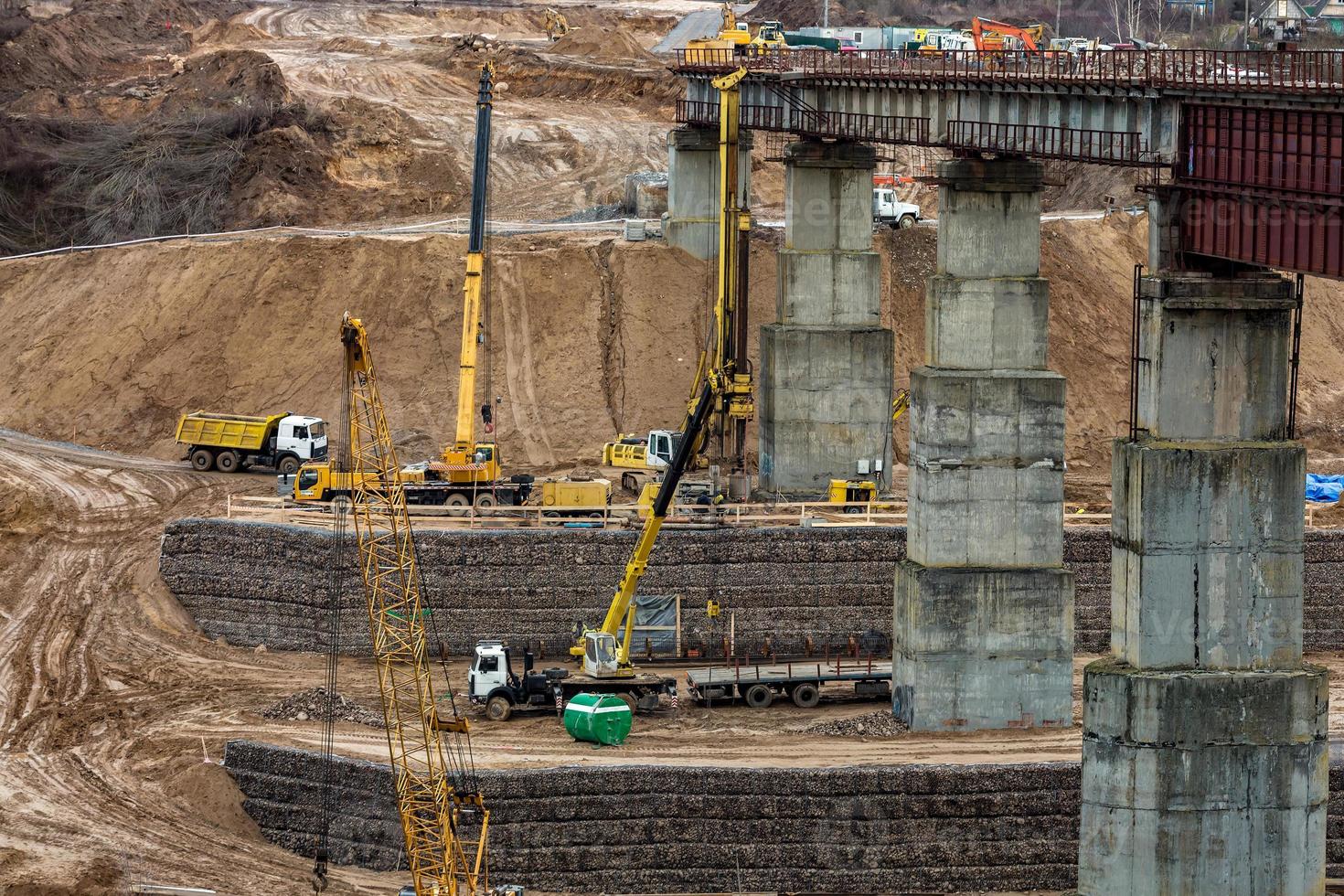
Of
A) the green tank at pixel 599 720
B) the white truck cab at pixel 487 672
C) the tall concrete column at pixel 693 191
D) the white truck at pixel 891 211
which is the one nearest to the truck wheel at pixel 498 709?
the white truck cab at pixel 487 672

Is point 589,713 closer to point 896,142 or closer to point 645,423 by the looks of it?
point 896,142

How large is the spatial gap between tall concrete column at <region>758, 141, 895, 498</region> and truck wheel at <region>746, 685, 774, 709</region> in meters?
13.7

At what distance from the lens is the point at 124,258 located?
8894 cm

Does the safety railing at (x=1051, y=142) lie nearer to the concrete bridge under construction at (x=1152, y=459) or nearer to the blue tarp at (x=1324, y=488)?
the concrete bridge under construction at (x=1152, y=459)

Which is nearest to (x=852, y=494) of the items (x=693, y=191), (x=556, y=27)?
(x=693, y=191)

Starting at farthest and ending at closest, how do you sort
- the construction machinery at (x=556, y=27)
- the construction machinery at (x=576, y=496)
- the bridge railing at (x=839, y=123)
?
the construction machinery at (x=556, y=27)
the construction machinery at (x=576, y=496)
the bridge railing at (x=839, y=123)

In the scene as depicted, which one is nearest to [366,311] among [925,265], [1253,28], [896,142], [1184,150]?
[925,265]

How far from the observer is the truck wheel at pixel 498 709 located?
54469 millimetres

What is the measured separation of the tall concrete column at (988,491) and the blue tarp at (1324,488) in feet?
64.0

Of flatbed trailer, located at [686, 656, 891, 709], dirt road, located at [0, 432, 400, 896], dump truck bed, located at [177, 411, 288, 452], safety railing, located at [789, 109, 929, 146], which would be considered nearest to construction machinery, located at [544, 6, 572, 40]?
dirt road, located at [0, 432, 400, 896]

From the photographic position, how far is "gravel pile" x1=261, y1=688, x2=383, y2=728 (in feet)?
179

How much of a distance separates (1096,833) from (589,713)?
48.8 ft

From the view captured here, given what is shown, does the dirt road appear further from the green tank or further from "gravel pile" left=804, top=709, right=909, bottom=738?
"gravel pile" left=804, top=709, right=909, bottom=738

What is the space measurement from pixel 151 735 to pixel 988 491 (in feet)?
67.1
